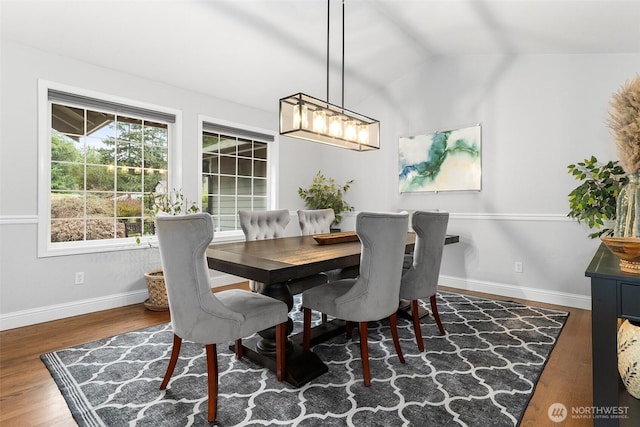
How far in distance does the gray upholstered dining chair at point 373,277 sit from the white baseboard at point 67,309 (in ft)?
7.92

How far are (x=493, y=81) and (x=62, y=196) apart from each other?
4689mm

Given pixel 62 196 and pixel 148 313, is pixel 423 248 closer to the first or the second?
pixel 148 313

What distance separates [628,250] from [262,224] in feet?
8.43

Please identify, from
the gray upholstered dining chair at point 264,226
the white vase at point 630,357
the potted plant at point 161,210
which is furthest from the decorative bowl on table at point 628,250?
the potted plant at point 161,210

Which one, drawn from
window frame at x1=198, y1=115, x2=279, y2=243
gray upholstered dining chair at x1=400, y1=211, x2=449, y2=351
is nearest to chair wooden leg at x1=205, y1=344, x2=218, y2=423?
gray upholstered dining chair at x1=400, y1=211, x2=449, y2=351

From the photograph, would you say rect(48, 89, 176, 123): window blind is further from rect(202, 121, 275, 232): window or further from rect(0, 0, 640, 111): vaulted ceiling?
rect(202, 121, 275, 232): window

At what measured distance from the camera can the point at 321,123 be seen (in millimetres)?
2674

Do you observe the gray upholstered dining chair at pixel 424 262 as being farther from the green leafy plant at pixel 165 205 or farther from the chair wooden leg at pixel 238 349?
the green leafy plant at pixel 165 205

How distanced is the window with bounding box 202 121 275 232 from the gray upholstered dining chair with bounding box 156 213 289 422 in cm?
266

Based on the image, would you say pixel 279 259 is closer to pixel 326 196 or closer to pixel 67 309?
pixel 67 309

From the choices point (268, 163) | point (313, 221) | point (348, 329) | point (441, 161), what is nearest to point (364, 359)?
point (348, 329)

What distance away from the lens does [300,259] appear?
2.04m

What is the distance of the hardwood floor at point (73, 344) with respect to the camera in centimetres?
173

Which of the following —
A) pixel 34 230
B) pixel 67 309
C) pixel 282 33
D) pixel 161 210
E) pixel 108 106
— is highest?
pixel 282 33
